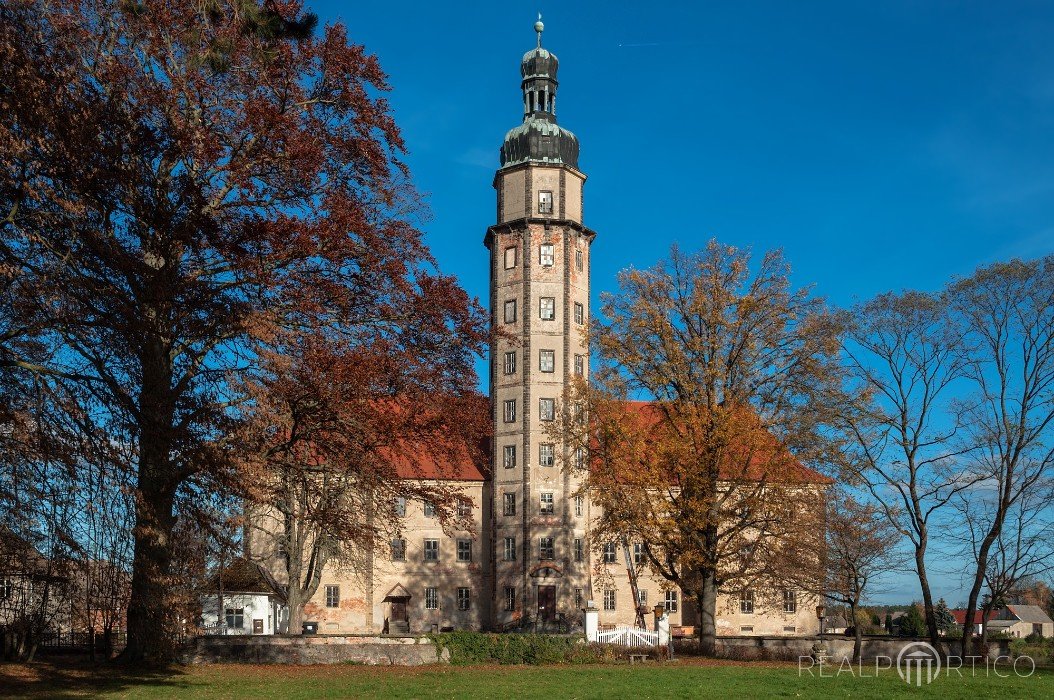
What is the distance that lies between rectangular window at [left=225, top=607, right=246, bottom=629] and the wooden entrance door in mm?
14468

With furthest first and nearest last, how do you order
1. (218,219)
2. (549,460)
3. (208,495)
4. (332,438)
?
(549,460) → (332,438) → (218,219) → (208,495)

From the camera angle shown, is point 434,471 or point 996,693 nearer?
point 996,693

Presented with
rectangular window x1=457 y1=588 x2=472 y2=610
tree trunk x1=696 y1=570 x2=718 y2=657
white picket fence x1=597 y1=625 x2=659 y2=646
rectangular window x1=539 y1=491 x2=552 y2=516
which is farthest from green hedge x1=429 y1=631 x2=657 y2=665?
rectangular window x1=457 y1=588 x2=472 y2=610

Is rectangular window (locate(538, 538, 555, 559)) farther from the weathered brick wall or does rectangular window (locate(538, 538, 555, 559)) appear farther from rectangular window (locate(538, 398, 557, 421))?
the weathered brick wall

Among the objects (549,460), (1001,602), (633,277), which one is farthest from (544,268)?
(1001,602)

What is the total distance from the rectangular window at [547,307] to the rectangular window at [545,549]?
458 inches

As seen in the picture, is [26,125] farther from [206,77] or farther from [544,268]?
[544,268]

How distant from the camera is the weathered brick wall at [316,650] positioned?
2494cm

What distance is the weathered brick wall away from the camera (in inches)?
982

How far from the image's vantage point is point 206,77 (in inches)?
701

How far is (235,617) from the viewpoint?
44.8m

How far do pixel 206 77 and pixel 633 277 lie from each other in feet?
59.2

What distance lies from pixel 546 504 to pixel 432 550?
27.0 feet

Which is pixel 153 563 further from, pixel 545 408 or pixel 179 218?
pixel 545 408
